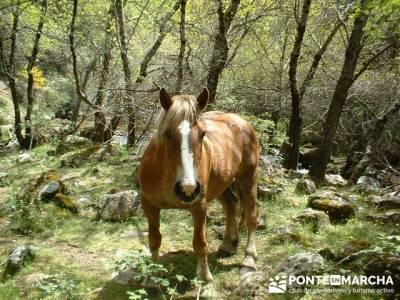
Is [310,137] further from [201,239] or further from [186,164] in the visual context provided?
[186,164]

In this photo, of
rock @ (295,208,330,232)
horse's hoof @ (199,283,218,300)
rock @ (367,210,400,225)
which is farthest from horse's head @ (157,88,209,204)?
rock @ (367,210,400,225)

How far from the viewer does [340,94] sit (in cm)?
1007

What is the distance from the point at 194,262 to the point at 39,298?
1.81m

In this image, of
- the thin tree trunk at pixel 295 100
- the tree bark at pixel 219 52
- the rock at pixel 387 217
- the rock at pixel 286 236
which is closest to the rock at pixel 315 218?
the rock at pixel 286 236

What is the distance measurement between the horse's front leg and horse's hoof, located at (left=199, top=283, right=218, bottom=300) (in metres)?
0.10

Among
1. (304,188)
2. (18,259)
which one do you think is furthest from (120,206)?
(304,188)

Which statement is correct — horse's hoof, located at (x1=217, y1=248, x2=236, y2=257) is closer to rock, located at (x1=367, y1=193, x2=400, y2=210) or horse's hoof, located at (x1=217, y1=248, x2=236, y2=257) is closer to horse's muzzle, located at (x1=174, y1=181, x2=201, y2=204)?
horse's muzzle, located at (x1=174, y1=181, x2=201, y2=204)

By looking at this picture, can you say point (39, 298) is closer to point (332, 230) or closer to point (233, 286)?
point (233, 286)

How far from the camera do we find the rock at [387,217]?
260 inches

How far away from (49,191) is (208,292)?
166 inches

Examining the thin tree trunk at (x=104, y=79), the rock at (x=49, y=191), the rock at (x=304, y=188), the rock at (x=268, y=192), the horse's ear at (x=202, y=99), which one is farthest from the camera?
the thin tree trunk at (x=104, y=79)

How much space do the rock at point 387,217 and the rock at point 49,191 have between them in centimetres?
531

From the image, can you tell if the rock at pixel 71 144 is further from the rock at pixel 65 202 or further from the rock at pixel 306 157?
the rock at pixel 306 157

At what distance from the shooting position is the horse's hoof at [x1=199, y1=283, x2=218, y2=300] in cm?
450
